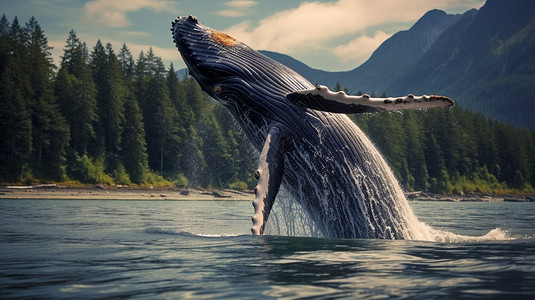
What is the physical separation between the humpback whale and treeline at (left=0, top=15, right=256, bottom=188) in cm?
4833

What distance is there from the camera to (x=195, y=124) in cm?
7744

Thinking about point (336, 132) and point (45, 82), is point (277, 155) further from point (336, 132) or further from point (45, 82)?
point (45, 82)

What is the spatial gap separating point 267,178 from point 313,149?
1.04 meters

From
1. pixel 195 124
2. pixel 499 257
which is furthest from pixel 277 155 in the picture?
pixel 195 124


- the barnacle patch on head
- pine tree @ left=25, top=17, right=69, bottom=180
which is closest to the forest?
pine tree @ left=25, top=17, right=69, bottom=180

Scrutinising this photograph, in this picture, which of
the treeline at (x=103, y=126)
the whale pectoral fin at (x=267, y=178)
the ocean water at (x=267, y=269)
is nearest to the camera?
the ocean water at (x=267, y=269)

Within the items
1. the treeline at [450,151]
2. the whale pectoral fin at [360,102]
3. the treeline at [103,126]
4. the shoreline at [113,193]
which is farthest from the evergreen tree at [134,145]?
the whale pectoral fin at [360,102]

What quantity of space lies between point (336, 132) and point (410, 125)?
89.0 metres

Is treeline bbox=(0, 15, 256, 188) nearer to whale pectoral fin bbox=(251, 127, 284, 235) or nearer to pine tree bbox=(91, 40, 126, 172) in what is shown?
pine tree bbox=(91, 40, 126, 172)

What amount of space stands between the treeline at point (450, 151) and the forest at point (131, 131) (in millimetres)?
216

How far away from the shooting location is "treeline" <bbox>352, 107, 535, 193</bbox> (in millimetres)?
87250

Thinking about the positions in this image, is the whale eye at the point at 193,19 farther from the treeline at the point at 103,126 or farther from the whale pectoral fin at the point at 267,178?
the treeline at the point at 103,126

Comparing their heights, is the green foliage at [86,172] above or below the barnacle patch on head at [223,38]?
below

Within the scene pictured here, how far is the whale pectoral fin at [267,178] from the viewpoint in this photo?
6.43m
